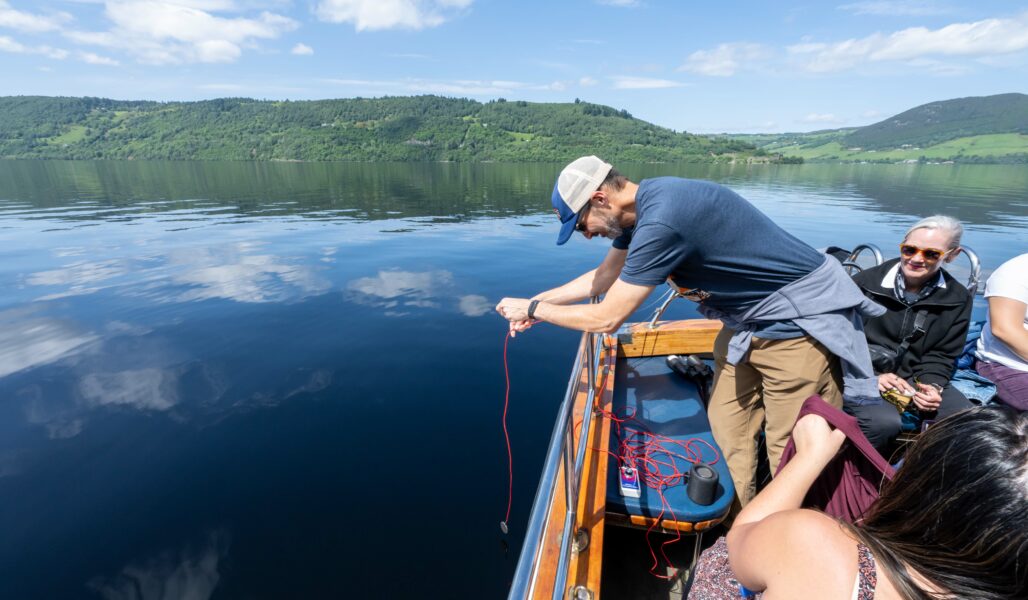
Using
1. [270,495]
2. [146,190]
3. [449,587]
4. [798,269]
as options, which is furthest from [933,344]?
[146,190]

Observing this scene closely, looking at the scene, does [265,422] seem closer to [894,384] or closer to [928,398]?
[894,384]

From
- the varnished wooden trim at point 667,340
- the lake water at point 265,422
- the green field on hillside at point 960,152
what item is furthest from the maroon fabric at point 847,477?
the green field on hillside at point 960,152

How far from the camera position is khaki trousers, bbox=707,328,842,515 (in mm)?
2682

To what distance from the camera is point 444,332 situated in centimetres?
780

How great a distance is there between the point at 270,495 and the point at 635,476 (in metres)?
3.42

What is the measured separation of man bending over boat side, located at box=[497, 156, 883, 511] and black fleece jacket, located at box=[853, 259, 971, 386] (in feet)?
3.06

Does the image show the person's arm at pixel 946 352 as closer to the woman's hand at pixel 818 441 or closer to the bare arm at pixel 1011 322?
the bare arm at pixel 1011 322

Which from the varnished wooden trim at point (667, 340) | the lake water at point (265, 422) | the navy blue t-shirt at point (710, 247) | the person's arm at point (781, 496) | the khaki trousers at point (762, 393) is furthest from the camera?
the varnished wooden trim at point (667, 340)

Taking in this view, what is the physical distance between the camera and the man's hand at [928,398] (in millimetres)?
3227

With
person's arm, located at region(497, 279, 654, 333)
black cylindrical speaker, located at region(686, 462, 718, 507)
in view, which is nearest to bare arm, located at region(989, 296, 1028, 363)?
black cylindrical speaker, located at region(686, 462, 718, 507)

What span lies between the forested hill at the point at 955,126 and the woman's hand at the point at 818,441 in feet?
673

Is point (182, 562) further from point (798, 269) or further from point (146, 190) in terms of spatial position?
point (146, 190)

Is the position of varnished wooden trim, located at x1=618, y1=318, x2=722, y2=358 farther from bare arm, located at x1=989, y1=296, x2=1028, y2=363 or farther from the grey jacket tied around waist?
the grey jacket tied around waist

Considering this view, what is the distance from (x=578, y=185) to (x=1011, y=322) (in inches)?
127
